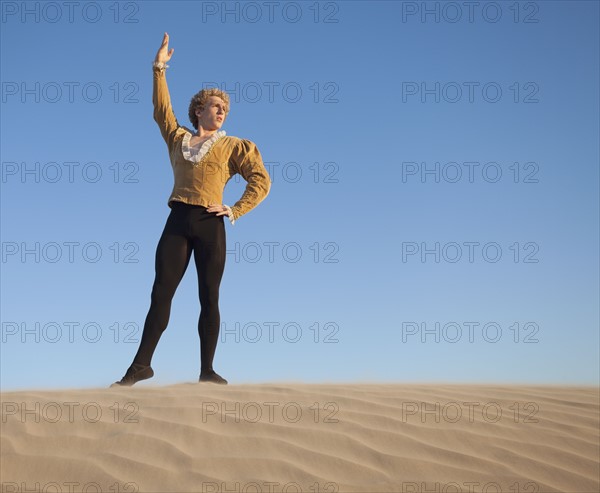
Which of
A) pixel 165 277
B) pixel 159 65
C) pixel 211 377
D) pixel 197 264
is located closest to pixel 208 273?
pixel 197 264

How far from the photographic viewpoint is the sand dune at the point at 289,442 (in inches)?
123

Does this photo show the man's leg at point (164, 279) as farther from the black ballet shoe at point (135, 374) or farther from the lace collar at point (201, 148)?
the lace collar at point (201, 148)

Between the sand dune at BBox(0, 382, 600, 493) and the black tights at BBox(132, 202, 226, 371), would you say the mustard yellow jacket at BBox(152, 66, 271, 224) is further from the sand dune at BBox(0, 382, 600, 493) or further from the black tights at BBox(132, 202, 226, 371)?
the sand dune at BBox(0, 382, 600, 493)

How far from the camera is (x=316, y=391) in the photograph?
434 centimetres

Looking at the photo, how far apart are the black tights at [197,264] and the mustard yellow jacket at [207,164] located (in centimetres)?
14

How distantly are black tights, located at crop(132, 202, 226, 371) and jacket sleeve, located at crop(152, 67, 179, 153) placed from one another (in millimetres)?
687

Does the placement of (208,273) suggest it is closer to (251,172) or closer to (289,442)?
(251,172)

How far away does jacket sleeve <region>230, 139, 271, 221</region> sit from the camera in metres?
5.62

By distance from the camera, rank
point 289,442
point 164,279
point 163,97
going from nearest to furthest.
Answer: point 289,442
point 164,279
point 163,97

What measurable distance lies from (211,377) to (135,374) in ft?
1.86

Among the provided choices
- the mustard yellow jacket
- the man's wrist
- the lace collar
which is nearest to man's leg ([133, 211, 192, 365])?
the mustard yellow jacket

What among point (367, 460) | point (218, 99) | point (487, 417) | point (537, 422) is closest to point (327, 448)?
point (367, 460)

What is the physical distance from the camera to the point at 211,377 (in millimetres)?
5148

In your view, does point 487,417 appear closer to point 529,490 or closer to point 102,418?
point 529,490
